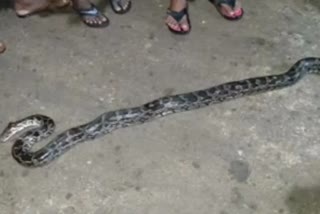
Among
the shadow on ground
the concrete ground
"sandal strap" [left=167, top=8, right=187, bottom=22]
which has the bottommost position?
the concrete ground

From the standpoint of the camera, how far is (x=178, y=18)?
398 centimetres

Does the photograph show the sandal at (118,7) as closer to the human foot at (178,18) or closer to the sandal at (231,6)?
the human foot at (178,18)

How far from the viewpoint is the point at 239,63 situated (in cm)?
380

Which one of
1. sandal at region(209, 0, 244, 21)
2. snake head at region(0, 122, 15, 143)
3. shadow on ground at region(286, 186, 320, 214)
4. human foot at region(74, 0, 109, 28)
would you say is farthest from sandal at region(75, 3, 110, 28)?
shadow on ground at region(286, 186, 320, 214)

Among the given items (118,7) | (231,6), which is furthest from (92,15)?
(231,6)

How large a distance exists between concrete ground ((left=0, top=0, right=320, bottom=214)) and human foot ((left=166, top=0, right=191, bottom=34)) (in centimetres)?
6

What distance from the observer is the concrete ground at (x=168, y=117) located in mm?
2930

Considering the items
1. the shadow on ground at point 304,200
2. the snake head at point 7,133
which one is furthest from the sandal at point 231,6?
the snake head at point 7,133

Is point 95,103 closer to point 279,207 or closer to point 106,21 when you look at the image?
point 106,21

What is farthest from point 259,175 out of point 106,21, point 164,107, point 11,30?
point 11,30

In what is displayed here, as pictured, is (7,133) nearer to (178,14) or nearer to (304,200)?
(178,14)

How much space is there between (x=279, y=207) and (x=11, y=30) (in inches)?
85.6

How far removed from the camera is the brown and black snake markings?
308cm

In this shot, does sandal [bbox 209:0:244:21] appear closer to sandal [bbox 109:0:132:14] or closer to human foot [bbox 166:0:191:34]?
human foot [bbox 166:0:191:34]
